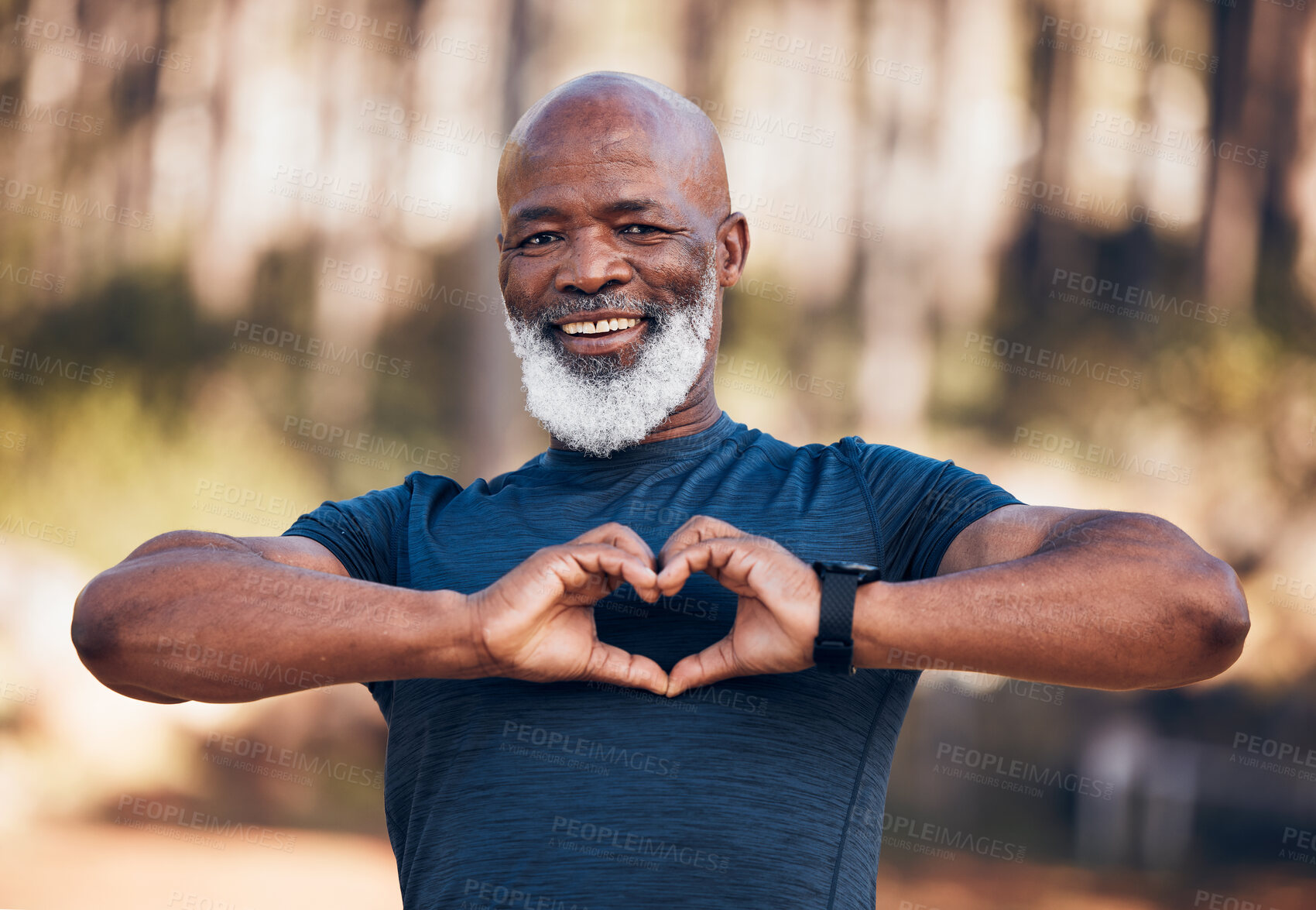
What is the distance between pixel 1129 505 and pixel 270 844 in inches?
202

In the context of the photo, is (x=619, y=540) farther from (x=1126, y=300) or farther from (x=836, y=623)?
(x=1126, y=300)

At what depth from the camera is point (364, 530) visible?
1883 millimetres

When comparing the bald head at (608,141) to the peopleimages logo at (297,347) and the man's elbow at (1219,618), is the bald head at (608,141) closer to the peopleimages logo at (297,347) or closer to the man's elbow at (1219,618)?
the man's elbow at (1219,618)

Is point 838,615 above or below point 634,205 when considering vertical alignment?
below

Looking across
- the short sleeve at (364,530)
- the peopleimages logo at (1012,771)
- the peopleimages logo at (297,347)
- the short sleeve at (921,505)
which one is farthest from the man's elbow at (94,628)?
the peopleimages logo at (297,347)

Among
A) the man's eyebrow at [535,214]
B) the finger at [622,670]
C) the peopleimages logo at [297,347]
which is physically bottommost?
the peopleimages logo at [297,347]

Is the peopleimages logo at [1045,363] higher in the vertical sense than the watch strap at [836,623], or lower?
lower

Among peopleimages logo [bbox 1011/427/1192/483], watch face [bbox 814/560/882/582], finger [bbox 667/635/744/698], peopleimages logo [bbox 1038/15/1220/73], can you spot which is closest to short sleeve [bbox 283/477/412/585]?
finger [bbox 667/635/744/698]

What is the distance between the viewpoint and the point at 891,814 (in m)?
6.39

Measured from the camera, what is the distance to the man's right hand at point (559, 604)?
146 centimetres

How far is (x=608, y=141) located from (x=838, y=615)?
98 centimetres

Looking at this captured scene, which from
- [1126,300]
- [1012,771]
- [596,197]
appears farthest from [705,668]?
[1126,300]

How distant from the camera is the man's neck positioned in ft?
6.75

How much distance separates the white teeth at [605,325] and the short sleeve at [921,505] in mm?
509
